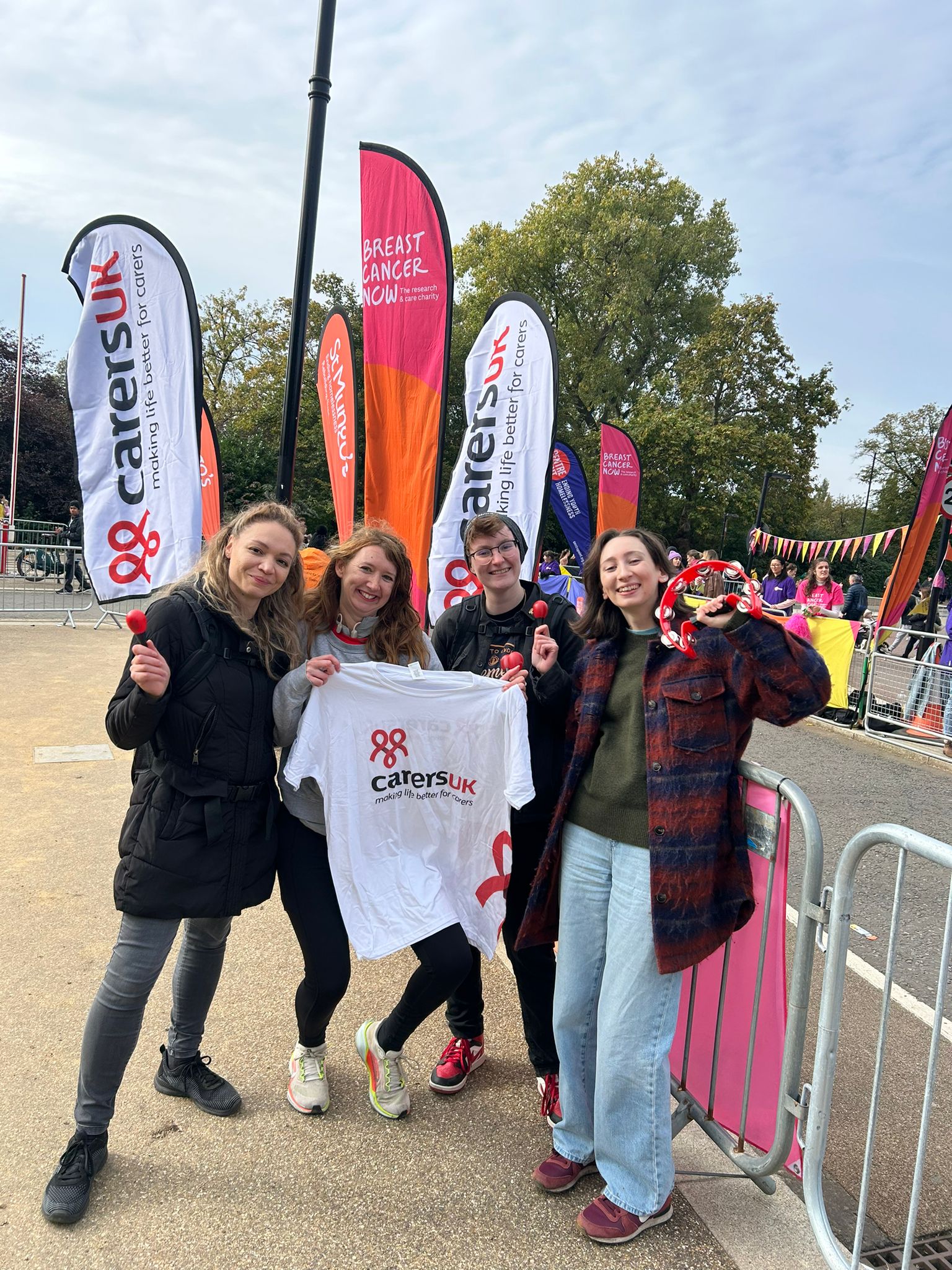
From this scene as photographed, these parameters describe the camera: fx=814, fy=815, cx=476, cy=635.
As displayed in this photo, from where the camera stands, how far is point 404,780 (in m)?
2.90

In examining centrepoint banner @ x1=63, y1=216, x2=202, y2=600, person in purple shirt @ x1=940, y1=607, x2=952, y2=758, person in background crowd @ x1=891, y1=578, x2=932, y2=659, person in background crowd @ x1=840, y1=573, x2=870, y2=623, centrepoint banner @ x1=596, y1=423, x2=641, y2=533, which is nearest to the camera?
centrepoint banner @ x1=63, y1=216, x2=202, y2=600

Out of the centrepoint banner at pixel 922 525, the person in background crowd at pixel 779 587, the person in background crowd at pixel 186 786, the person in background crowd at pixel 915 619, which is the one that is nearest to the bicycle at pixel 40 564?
the person in background crowd at pixel 779 587

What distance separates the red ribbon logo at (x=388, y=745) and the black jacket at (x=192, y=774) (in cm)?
41

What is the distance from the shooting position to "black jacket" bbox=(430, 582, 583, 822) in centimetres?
273

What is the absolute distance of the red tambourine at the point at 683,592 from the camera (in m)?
2.29

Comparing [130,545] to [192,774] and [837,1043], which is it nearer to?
[192,774]

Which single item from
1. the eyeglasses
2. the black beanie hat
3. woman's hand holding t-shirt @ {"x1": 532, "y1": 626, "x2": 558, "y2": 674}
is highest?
the black beanie hat

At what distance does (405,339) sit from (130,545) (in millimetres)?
2153

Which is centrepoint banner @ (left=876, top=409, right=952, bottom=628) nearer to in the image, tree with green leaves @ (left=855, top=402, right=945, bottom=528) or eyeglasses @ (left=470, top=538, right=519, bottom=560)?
eyeglasses @ (left=470, top=538, right=519, bottom=560)

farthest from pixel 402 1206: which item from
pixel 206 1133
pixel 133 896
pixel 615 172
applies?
pixel 615 172

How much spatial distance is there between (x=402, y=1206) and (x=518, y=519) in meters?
3.74

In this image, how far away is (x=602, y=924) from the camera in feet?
8.21

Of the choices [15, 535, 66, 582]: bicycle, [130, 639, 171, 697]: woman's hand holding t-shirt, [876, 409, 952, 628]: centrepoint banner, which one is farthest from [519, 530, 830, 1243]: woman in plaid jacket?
[15, 535, 66, 582]: bicycle

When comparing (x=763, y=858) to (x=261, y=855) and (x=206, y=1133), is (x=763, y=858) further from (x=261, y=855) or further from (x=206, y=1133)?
(x=206, y=1133)
